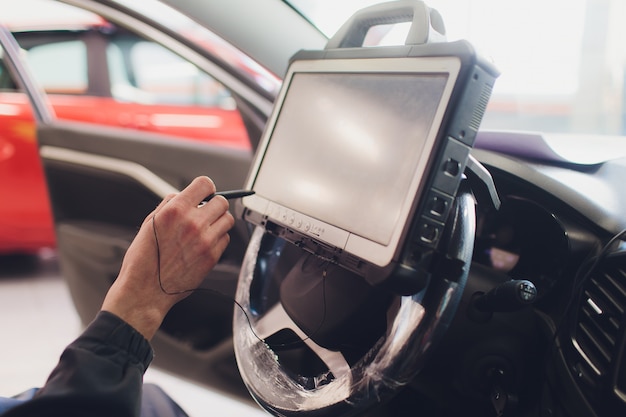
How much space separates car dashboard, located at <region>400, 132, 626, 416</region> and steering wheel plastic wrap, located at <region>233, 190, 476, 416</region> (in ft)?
0.42

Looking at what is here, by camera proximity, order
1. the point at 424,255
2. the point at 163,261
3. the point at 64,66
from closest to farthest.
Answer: the point at 424,255 < the point at 163,261 < the point at 64,66

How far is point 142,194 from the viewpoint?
1.64 m

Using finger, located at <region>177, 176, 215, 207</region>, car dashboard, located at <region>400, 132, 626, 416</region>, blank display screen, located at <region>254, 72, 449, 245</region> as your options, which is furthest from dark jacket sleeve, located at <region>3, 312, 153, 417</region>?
car dashboard, located at <region>400, 132, 626, 416</region>

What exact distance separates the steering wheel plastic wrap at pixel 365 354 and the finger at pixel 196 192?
281 millimetres

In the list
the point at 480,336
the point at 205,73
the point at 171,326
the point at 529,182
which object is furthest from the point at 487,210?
the point at 171,326

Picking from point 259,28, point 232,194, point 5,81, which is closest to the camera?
point 232,194

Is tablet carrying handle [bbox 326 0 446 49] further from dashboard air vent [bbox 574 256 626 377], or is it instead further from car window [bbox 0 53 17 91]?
car window [bbox 0 53 17 91]

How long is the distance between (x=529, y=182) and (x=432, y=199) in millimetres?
423

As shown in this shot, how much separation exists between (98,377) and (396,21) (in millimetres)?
668

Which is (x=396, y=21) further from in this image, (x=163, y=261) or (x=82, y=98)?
(x=82, y=98)

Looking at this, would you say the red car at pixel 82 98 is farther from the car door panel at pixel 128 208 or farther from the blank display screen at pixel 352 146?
the blank display screen at pixel 352 146

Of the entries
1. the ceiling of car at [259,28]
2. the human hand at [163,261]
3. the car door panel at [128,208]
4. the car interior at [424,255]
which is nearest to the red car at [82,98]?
the car door panel at [128,208]

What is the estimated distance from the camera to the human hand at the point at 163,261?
0.82m

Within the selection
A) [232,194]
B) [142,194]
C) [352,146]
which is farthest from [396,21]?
[142,194]
